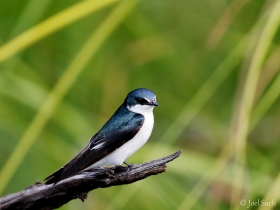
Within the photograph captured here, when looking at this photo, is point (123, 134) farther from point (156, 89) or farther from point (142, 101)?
point (156, 89)

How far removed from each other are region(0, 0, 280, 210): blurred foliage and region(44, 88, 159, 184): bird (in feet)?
0.47

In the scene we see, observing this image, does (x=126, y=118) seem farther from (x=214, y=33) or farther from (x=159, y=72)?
(x=159, y=72)

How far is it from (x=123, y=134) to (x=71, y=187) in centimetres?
17

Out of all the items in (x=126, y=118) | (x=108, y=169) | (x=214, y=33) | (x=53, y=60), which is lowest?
(x=108, y=169)

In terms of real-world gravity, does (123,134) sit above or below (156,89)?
below

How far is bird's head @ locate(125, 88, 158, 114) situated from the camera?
124 centimetres

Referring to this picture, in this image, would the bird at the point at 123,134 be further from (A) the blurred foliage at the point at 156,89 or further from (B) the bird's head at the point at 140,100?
(A) the blurred foliage at the point at 156,89

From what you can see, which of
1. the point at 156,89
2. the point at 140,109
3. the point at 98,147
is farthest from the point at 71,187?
the point at 156,89

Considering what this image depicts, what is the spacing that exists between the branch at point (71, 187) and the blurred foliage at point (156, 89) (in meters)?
0.24

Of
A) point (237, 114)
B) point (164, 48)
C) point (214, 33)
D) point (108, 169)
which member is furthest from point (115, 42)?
point (108, 169)

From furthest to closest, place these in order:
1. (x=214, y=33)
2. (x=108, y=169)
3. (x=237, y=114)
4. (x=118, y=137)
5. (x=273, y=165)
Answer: (x=273, y=165) → (x=214, y=33) → (x=237, y=114) → (x=118, y=137) → (x=108, y=169)

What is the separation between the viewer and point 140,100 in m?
1.25

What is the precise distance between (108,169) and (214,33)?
1.77ft

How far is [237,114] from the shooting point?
140 cm
